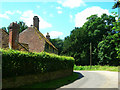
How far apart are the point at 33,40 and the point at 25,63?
21611mm

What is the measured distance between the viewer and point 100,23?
57562mm

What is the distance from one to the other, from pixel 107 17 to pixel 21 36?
34.0 metres

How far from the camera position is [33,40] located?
116 ft

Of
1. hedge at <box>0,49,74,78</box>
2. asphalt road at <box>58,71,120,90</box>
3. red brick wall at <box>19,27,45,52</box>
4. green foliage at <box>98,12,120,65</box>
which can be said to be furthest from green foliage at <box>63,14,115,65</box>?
hedge at <box>0,49,74,78</box>

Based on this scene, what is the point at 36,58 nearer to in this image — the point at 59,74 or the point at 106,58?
the point at 59,74

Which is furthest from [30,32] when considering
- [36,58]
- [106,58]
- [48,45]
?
[106,58]

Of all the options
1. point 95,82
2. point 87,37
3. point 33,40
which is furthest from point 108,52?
point 95,82

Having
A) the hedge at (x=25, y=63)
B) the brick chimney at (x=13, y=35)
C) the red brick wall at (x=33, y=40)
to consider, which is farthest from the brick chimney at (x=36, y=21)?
the hedge at (x=25, y=63)

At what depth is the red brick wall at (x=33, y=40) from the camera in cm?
3431

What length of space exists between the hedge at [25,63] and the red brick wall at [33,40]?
1435 centimetres

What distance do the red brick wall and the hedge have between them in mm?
14350

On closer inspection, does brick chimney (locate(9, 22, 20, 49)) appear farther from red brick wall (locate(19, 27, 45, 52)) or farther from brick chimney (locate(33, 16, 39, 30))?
brick chimney (locate(33, 16, 39, 30))

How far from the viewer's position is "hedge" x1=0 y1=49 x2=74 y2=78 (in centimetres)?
1185

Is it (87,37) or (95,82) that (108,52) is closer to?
(87,37)
